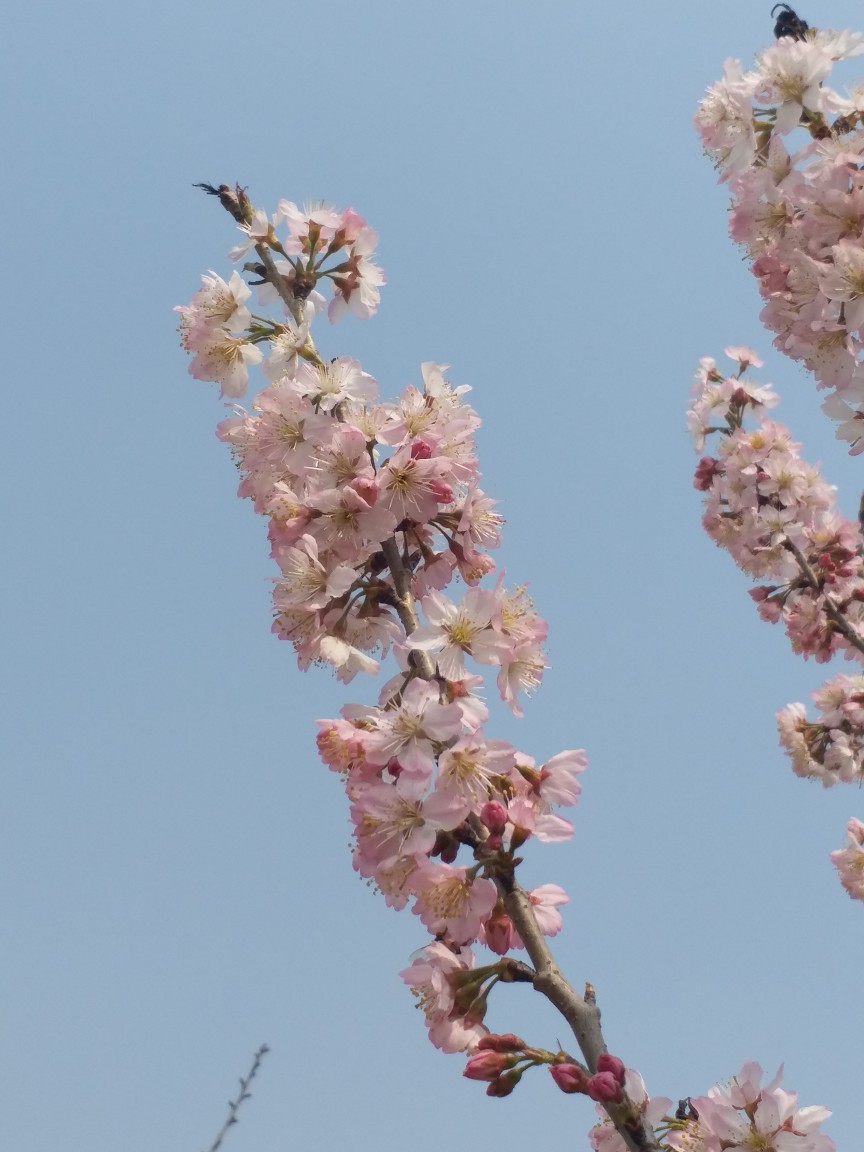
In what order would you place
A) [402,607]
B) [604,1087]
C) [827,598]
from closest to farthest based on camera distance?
[604,1087]
[402,607]
[827,598]

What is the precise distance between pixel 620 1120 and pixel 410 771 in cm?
91

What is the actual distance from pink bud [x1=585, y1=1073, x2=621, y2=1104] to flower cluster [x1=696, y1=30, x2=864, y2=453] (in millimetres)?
2970

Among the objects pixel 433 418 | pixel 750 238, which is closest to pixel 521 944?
pixel 433 418

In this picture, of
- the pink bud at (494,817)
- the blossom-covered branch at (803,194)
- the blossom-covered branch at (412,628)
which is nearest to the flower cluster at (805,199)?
the blossom-covered branch at (803,194)

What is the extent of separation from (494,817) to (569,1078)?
601 millimetres

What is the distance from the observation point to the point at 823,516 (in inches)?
289

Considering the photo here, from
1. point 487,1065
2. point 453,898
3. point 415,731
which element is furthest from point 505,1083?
point 415,731

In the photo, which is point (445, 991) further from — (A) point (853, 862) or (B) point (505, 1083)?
(A) point (853, 862)

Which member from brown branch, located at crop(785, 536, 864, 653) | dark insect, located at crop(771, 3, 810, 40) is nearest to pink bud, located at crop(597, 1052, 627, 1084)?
dark insect, located at crop(771, 3, 810, 40)

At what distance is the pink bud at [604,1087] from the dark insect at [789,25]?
14.3 ft

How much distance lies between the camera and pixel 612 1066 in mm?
2150

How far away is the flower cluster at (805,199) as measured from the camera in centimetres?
386

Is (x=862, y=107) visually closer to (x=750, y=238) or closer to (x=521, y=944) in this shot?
(x=750, y=238)

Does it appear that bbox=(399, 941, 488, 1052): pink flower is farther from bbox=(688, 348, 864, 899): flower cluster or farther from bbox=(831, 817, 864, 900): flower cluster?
bbox=(688, 348, 864, 899): flower cluster
